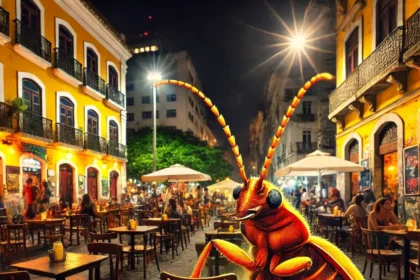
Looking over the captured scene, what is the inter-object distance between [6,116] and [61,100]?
527 cm

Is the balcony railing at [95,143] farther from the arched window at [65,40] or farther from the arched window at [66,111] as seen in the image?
the arched window at [65,40]

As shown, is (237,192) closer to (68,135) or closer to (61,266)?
(61,266)

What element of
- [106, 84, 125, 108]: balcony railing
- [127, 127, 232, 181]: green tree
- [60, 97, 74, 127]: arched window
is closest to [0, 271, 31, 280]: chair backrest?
[60, 97, 74, 127]: arched window

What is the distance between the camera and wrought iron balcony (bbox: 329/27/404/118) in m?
10.0

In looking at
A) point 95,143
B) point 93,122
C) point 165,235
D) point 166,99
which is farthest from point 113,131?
point 166,99

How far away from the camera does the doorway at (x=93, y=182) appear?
71.5 feet

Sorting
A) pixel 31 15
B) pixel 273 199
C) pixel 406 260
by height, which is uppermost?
pixel 31 15

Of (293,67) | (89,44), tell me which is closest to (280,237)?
(89,44)

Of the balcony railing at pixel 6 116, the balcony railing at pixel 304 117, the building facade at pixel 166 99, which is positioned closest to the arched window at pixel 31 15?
the balcony railing at pixel 6 116

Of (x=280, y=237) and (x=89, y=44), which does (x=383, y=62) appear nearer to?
(x=280, y=237)

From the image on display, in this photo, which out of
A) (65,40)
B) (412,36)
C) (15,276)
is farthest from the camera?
(65,40)

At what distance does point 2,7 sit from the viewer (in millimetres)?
13812

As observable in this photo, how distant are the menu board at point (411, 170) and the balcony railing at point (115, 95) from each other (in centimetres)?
1903

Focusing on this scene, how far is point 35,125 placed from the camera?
51.3ft
